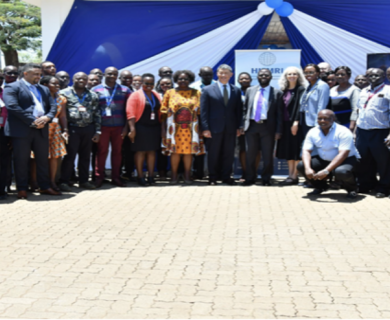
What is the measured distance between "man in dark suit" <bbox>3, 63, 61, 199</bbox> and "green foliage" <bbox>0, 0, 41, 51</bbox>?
1945 centimetres

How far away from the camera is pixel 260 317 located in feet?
Answer: 10.9

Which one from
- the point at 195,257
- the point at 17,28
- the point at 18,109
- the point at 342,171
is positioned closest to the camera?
the point at 195,257

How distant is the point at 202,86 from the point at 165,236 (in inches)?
167

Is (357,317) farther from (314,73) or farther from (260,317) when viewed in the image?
(314,73)

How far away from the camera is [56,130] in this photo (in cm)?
784

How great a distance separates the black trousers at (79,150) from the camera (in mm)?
8086

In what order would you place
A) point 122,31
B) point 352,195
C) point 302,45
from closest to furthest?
1. point 352,195
2. point 302,45
3. point 122,31

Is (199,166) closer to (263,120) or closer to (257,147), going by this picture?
(257,147)

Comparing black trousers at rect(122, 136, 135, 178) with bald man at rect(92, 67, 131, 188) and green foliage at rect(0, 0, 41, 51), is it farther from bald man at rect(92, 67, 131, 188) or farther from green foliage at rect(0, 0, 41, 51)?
green foliage at rect(0, 0, 41, 51)

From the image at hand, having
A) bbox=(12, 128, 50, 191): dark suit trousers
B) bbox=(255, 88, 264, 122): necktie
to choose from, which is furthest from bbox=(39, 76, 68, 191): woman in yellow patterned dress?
bbox=(255, 88, 264, 122): necktie

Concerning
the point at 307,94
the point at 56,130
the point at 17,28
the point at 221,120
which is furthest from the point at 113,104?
the point at 17,28

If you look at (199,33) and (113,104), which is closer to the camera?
(113,104)

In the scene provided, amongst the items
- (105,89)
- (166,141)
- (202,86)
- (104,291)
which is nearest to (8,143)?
(105,89)

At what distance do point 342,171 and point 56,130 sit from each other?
405 cm
